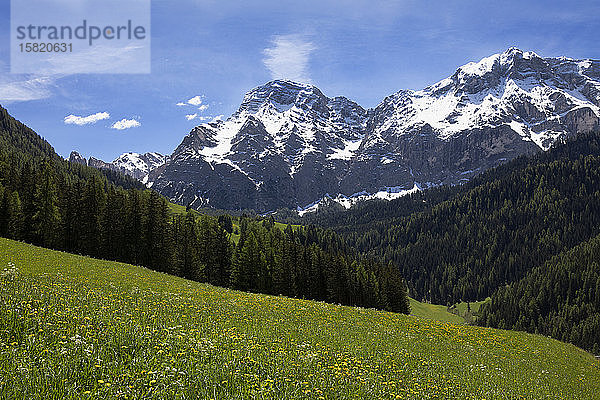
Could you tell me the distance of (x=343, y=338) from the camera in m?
17.8

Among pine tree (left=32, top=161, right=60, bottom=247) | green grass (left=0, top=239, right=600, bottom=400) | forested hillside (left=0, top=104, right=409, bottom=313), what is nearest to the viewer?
green grass (left=0, top=239, right=600, bottom=400)

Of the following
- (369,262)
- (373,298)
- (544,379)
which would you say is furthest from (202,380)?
(369,262)

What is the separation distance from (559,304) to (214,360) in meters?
216

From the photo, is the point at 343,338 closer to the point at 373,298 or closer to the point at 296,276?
the point at 296,276

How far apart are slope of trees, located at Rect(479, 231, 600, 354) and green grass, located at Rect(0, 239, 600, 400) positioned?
590 feet

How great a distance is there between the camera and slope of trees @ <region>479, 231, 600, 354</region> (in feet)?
533

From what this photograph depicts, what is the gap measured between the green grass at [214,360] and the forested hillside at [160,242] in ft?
161

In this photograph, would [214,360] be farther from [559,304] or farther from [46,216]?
[559,304]

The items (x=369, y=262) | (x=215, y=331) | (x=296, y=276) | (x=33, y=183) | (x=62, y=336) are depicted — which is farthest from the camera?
(x=369, y=262)

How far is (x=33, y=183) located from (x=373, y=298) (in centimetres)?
7181

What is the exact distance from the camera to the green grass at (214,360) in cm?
725

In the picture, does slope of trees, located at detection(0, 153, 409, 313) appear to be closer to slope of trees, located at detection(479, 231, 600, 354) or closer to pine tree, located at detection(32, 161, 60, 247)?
pine tree, located at detection(32, 161, 60, 247)

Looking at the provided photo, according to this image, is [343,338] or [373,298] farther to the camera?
[373,298]

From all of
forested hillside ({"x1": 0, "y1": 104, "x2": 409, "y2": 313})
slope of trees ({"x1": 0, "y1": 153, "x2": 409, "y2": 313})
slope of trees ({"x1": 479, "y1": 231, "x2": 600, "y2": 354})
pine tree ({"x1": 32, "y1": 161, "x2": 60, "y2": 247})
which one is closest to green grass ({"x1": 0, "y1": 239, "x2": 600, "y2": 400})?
slope of trees ({"x1": 0, "y1": 153, "x2": 409, "y2": 313})
